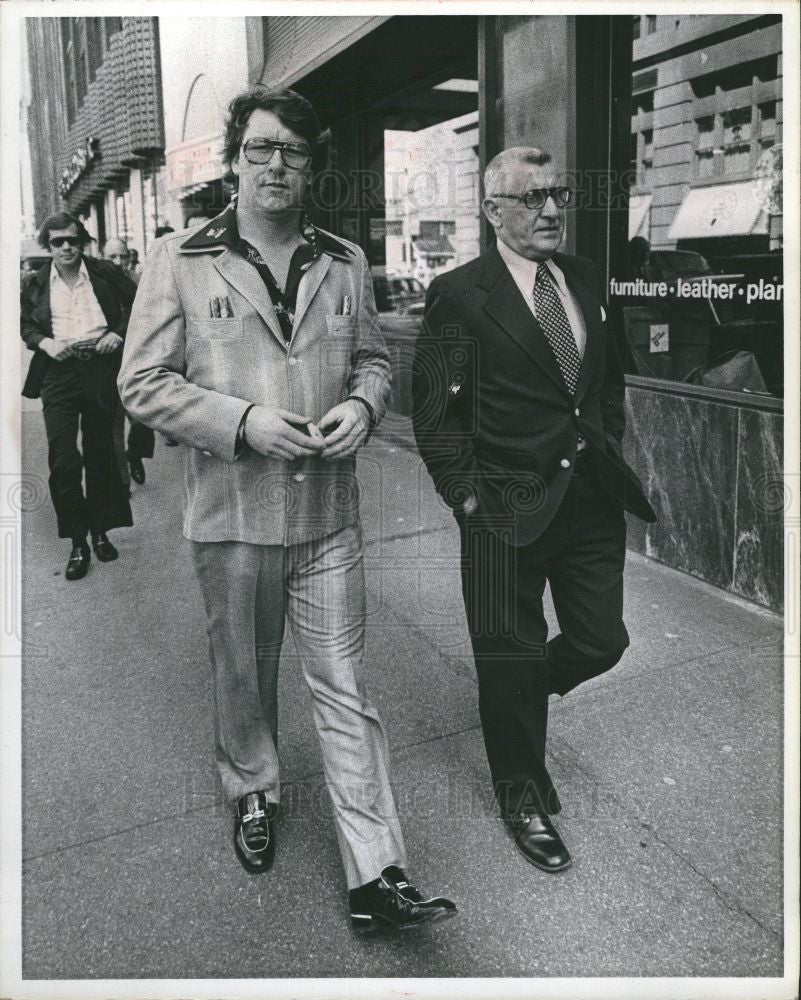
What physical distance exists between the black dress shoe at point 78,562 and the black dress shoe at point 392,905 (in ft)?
11.5

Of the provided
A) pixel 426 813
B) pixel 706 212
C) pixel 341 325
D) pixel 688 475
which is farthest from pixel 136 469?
pixel 341 325

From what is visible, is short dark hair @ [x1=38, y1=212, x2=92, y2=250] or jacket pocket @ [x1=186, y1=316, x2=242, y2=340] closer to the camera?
jacket pocket @ [x1=186, y1=316, x2=242, y2=340]

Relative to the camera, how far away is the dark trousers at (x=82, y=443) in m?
5.91

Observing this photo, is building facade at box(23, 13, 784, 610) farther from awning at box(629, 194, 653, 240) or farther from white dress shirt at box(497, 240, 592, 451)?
white dress shirt at box(497, 240, 592, 451)

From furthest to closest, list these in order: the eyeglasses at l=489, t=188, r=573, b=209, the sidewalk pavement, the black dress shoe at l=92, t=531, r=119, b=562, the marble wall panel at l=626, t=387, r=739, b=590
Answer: the black dress shoe at l=92, t=531, r=119, b=562
the marble wall panel at l=626, t=387, r=739, b=590
the eyeglasses at l=489, t=188, r=573, b=209
the sidewalk pavement

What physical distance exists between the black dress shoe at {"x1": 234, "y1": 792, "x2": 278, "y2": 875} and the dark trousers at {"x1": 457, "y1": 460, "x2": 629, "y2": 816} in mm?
719

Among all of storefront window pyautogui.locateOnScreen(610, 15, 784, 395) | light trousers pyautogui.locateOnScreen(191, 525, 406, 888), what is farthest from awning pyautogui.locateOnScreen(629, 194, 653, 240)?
light trousers pyautogui.locateOnScreen(191, 525, 406, 888)

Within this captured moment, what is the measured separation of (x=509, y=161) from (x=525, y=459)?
2.90 feet

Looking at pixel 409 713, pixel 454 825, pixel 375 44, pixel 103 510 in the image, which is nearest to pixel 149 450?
pixel 103 510

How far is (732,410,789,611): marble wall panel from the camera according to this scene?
4.84m

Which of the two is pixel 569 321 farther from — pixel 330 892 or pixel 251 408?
pixel 330 892

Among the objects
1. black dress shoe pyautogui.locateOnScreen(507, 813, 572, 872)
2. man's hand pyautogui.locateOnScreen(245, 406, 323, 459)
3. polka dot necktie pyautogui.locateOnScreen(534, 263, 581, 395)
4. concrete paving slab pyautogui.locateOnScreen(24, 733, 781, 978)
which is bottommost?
concrete paving slab pyautogui.locateOnScreen(24, 733, 781, 978)

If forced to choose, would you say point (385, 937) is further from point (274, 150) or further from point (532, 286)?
point (274, 150)

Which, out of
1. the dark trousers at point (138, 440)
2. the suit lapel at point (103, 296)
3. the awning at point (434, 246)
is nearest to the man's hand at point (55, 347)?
the suit lapel at point (103, 296)
